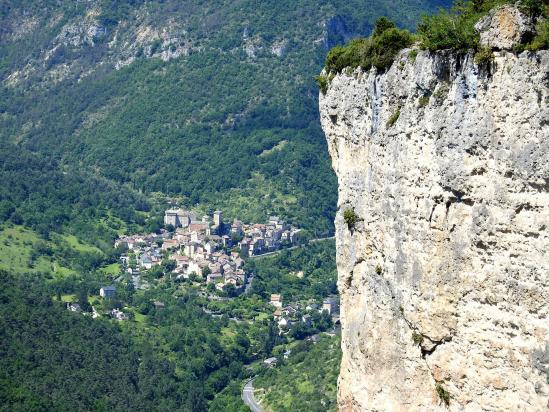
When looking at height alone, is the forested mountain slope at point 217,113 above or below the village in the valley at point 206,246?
above

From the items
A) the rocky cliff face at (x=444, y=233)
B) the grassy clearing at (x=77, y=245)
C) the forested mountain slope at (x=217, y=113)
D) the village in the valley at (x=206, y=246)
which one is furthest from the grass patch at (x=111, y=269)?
the rocky cliff face at (x=444, y=233)

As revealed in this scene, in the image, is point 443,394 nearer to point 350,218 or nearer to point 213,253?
point 350,218

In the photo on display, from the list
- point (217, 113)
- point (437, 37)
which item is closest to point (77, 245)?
point (217, 113)

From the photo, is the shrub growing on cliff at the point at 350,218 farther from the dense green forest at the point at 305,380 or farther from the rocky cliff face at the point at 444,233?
the dense green forest at the point at 305,380

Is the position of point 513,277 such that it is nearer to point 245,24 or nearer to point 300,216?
point 300,216

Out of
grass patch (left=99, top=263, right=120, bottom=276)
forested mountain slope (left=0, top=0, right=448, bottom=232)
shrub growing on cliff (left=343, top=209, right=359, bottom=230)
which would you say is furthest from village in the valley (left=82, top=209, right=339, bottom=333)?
shrub growing on cliff (left=343, top=209, right=359, bottom=230)

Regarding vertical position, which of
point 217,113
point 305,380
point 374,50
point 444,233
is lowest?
point 305,380
